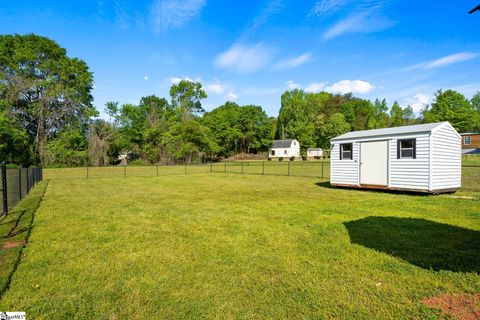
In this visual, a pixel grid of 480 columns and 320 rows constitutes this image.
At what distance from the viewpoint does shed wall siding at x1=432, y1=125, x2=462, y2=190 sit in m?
9.43

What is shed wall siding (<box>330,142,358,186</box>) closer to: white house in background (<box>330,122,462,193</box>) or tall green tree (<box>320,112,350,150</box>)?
white house in background (<box>330,122,462,193</box>)

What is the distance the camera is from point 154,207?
8.04 m

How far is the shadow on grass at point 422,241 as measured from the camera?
3.69 meters

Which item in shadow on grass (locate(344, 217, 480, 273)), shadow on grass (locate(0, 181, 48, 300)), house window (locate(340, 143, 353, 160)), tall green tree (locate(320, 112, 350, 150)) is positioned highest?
tall green tree (locate(320, 112, 350, 150))

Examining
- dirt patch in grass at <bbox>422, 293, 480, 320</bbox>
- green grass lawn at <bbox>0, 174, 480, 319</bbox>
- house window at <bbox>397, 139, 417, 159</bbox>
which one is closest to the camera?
dirt patch in grass at <bbox>422, 293, 480, 320</bbox>

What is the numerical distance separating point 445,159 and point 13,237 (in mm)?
13003

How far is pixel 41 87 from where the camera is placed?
114ft

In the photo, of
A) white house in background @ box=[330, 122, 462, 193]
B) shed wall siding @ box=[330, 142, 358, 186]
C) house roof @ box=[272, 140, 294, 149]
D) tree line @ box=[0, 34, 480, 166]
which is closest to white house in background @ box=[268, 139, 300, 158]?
house roof @ box=[272, 140, 294, 149]

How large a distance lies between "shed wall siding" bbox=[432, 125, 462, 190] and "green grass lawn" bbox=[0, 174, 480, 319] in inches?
121

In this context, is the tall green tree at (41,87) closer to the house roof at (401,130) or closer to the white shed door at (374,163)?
the house roof at (401,130)

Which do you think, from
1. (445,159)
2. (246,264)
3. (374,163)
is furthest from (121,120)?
(246,264)

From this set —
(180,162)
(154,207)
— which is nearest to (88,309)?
(154,207)

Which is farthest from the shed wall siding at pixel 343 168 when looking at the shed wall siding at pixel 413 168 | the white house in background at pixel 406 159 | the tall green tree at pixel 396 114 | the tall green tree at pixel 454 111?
the tall green tree at pixel 396 114

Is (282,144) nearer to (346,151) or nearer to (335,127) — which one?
(335,127)
